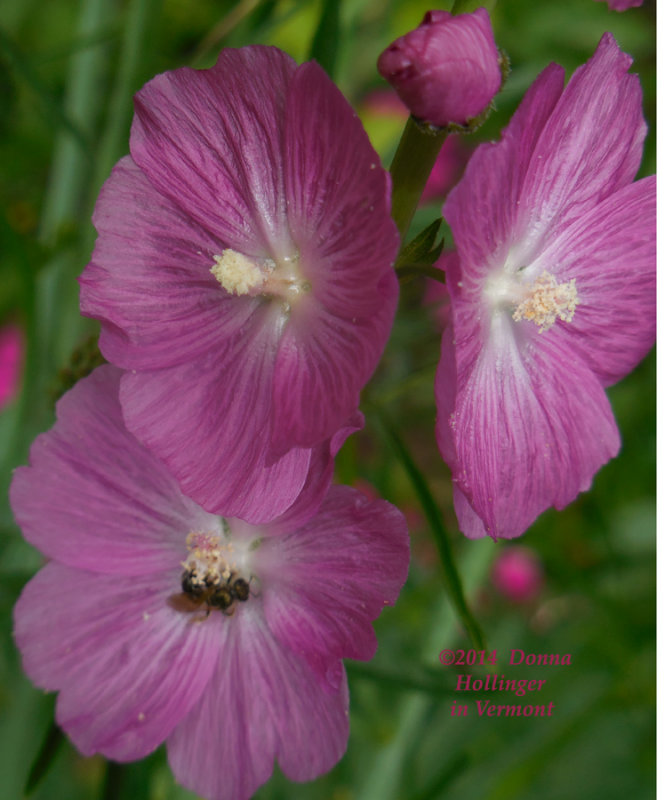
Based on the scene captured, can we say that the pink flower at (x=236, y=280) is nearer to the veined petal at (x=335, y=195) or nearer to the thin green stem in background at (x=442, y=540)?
the veined petal at (x=335, y=195)

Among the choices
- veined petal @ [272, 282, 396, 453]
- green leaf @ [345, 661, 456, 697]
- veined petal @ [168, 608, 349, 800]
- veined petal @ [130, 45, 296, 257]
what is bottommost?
green leaf @ [345, 661, 456, 697]

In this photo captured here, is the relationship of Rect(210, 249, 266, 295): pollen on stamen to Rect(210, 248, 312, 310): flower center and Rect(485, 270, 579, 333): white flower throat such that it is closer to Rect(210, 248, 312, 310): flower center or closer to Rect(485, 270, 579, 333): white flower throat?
Rect(210, 248, 312, 310): flower center

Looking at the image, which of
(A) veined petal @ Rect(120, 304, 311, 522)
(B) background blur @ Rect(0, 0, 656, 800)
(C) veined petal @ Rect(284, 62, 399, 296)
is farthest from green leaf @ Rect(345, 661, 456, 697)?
(C) veined petal @ Rect(284, 62, 399, 296)

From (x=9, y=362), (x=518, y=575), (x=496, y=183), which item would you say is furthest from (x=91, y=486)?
(x=518, y=575)

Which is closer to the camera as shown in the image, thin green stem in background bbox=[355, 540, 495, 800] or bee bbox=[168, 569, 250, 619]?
bee bbox=[168, 569, 250, 619]

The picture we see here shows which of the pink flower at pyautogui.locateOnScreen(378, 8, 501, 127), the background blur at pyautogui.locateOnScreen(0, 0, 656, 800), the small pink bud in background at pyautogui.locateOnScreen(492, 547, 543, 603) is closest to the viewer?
the pink flower at pyautogui.locateOnScreen(378, 8, 501, 127)

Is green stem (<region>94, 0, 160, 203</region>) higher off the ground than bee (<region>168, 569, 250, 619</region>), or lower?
higher
